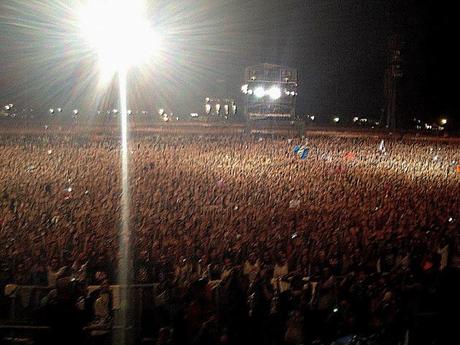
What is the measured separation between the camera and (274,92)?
1577 inches

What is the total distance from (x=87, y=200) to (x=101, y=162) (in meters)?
6.50

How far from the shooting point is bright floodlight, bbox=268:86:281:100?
131 feet

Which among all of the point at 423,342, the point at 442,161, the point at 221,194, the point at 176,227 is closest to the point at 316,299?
the point at 423,342

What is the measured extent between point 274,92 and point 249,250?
33051 millimetres

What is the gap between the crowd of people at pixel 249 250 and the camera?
5.52m

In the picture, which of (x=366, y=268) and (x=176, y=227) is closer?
(x=366, y=268)

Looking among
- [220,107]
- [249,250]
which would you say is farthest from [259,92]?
[249,250]

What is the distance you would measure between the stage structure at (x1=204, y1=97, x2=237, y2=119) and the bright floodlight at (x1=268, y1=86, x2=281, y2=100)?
91.9 feet

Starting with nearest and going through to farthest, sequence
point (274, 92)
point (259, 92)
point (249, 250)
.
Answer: point (249, 250) < point (274, 92) < point (259, 92)

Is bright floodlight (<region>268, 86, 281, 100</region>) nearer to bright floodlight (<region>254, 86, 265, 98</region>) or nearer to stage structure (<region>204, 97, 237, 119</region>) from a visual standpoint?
bright floodlight (<region>254, 86, 265, 98</region>)

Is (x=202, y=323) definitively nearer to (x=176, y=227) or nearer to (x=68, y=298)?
(x=68, y=298)

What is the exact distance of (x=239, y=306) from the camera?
5805 millimetres

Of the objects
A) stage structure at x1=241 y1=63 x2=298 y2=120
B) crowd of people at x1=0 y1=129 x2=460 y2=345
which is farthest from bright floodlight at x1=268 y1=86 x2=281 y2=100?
crowd of people at x1=0 y1=129 x2=460 y2=345

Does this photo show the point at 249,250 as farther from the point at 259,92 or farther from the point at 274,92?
the point at 259,92
